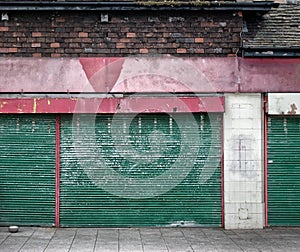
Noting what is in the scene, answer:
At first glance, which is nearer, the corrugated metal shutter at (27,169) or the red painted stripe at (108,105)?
the red painted stripe at (108,105)

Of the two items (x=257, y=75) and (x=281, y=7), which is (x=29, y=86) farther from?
(x=281, y=7)

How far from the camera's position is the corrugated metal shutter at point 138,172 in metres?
11.8

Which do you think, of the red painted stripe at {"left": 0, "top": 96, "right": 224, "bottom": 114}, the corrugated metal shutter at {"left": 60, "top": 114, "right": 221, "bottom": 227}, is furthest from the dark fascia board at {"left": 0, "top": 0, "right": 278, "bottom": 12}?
the corrugated metal shutter at {"left": 60, "top": 114, "right": 221, "bottom": 227}

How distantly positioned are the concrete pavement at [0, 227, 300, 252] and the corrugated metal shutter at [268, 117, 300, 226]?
0.32m

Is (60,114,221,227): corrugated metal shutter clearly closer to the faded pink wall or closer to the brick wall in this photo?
the faded pink wall

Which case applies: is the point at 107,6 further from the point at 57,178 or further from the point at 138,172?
the point at 57,178

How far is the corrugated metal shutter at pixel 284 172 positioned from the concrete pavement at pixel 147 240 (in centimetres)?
32

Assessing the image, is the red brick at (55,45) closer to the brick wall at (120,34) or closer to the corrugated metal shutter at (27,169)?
the brick wall at (120,34)

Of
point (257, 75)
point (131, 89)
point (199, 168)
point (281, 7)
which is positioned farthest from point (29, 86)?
point (281, 7)

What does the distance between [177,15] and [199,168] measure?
3.25m

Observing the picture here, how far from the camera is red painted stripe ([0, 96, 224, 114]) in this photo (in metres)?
11.6

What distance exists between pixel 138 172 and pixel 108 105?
5.07ft

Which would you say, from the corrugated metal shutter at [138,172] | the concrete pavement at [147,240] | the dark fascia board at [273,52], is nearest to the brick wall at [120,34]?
the dark fascia board at [273,52]

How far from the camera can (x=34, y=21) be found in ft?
38.4
